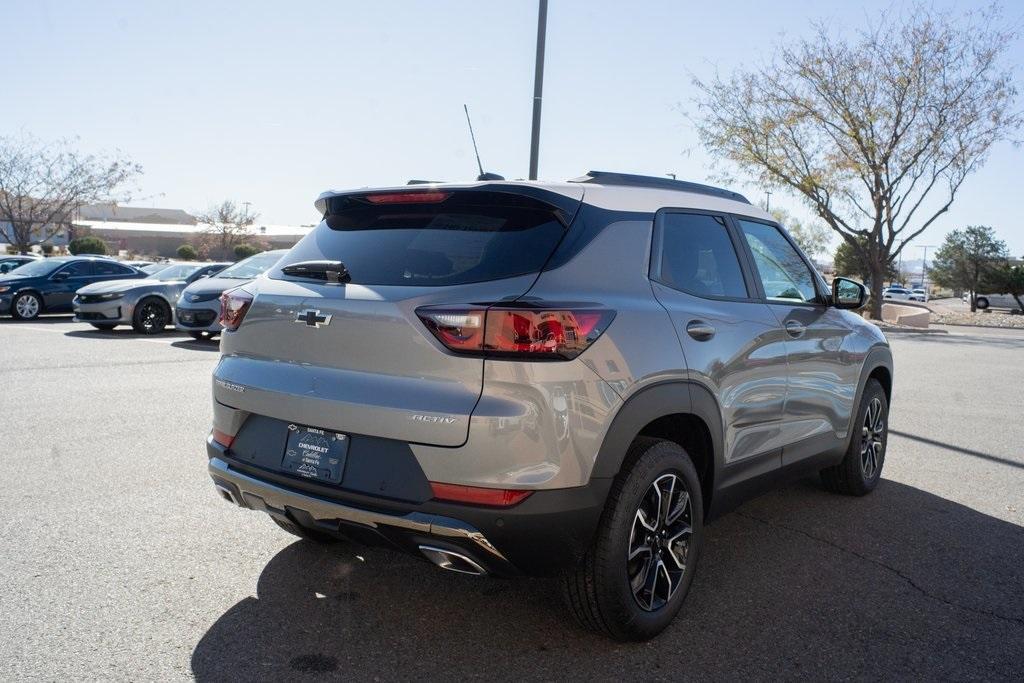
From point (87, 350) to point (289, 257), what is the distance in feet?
33.0

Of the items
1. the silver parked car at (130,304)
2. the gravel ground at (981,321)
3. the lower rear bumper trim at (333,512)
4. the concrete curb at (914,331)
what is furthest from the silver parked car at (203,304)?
the gravel ground at (981,321)

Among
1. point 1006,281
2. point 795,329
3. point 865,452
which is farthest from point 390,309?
point 1006,281

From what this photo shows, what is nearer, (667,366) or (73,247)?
(667,366)

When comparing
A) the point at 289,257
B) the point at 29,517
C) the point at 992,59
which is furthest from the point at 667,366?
the point at 992,59

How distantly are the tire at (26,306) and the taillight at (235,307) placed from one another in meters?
17.5

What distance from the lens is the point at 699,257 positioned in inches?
149

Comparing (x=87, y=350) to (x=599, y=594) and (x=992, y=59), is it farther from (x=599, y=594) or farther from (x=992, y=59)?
(x=992, y=59)

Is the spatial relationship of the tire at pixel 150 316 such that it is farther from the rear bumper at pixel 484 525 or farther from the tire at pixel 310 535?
the rear bumper at pixel 484 525

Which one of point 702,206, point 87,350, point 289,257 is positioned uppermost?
point 702,206

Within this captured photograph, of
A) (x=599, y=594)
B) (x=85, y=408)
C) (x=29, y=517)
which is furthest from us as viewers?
(x=85, y=408)

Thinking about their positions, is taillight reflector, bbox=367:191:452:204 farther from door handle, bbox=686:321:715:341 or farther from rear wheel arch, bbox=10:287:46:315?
rear wheel arch, bbox=10:287:46:315

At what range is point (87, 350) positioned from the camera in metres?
12.2

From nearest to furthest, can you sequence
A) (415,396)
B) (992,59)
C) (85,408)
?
(415,396) < (85,408) < (992,59)

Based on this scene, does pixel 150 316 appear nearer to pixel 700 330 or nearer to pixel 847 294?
pixel 847 294
